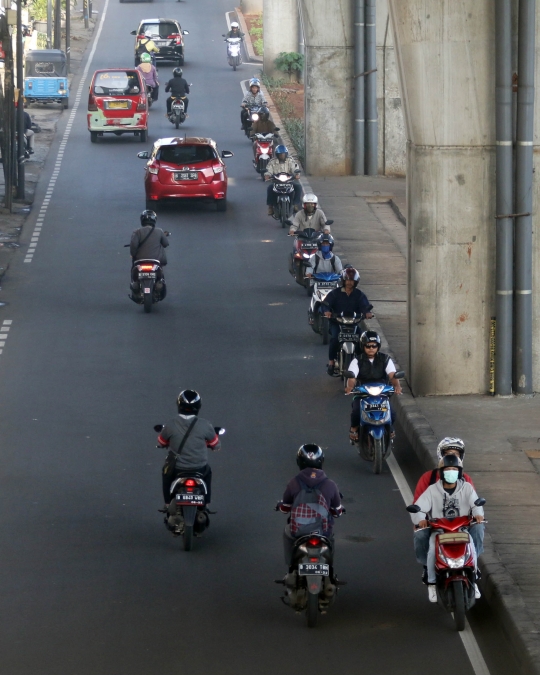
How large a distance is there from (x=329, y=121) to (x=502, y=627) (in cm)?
2926

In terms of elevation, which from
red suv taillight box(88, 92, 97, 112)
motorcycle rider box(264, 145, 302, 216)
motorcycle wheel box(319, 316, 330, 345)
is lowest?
motorcycle wheel box(319, 316, 330, 345)

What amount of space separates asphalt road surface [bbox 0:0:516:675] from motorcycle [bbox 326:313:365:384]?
0.35 meters

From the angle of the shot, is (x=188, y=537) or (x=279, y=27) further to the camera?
(x=279, y=27)

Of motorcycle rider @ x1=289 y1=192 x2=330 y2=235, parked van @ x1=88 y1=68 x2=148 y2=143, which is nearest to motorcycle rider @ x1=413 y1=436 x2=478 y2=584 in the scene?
motorcycle rider @ x1=289 y1=192 x2=330 y2=235

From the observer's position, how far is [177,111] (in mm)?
45812

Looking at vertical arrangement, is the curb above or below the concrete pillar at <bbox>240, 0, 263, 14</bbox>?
below

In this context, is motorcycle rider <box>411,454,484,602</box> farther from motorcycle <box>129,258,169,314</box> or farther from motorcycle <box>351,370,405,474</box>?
motorcycle <box>129,258,169,314</box>

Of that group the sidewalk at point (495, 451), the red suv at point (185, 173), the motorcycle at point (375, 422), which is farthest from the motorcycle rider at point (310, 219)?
the motorcycle at point (375, 422)

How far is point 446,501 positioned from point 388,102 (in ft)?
93.9

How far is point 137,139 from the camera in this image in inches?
1779

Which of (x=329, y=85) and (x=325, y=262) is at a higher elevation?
(x=329, y=85)

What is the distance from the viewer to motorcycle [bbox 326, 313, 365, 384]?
17391mm

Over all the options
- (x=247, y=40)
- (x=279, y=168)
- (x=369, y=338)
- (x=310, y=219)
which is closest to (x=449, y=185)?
(x=369, y=338)

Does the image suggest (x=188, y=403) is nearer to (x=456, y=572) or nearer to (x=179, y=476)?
(x=179, y=476)
